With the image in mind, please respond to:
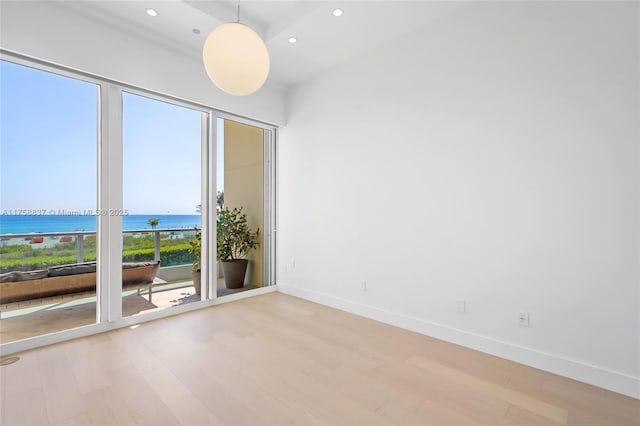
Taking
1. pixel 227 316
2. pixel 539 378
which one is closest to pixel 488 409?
pixel 539 378

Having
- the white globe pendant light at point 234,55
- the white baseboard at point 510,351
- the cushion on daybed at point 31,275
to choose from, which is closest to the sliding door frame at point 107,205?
the cushion on daybed at point 31,275

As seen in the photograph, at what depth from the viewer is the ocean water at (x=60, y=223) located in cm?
252

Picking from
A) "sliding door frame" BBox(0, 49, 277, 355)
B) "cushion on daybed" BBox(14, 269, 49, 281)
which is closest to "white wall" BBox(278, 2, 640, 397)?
"sliding door frame" BBox(0, 49, 277, 355)

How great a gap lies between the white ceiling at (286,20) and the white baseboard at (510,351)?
2922mm

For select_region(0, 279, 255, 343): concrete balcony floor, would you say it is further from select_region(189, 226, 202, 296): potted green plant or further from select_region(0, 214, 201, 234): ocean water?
select_region(0, 214, 201, 234): ocean water

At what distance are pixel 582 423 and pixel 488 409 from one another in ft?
1.57

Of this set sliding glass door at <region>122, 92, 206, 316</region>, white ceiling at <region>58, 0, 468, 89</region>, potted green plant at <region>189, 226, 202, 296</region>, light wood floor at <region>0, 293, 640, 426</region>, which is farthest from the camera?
potted green plant at <region>189, 226, 202, 296</region>

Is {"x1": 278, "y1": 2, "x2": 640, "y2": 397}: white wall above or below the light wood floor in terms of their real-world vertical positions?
above

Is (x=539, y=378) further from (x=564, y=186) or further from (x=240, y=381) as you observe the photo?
(x=240, y=381)

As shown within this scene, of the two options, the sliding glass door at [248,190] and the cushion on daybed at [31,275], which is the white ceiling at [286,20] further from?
the cushion on daybed at [31,275]

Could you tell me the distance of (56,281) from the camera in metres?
2.79

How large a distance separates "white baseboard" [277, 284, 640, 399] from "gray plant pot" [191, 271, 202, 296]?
5.69 feet

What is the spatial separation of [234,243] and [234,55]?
113 inches

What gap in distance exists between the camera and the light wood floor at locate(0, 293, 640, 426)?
173cm
